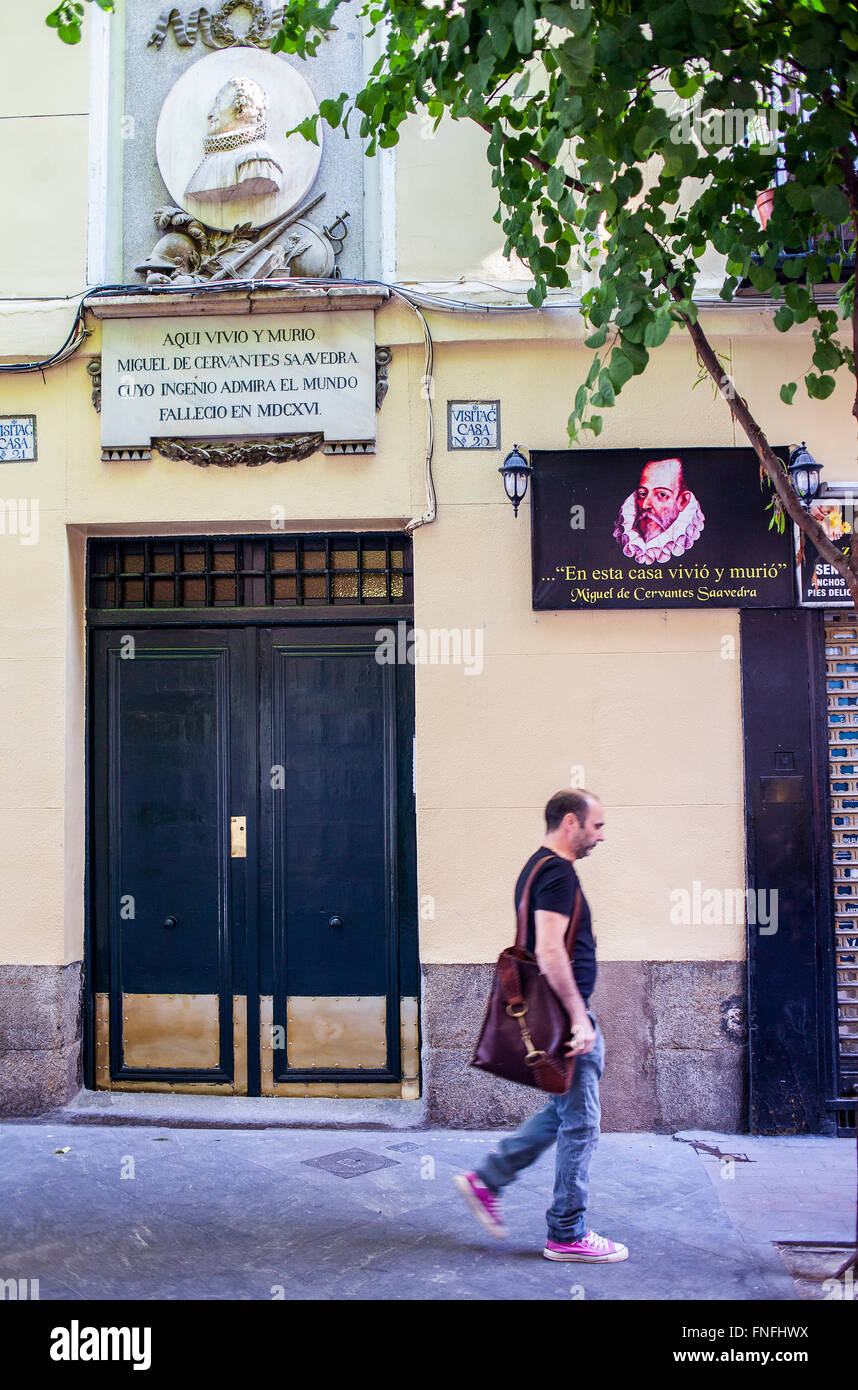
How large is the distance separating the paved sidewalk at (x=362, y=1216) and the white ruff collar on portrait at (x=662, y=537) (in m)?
3.32

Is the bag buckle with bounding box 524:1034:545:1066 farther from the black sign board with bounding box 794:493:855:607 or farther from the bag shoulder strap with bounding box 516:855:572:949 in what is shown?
the black sign board with bounding box 794:493:855:607

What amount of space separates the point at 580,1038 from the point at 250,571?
3783 millimetres

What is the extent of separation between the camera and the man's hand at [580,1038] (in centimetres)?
447

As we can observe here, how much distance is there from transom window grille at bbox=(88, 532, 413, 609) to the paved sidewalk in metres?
3.16

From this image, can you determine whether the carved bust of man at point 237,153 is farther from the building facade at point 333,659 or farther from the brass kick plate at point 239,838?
the brass kick plate at point 239,838

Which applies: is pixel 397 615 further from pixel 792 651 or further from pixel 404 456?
pixel 792 651

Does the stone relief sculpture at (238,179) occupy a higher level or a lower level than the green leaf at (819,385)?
higher

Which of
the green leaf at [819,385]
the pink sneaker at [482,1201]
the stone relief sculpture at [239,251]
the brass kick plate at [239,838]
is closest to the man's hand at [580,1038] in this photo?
the pink sneaker at [482,1201]

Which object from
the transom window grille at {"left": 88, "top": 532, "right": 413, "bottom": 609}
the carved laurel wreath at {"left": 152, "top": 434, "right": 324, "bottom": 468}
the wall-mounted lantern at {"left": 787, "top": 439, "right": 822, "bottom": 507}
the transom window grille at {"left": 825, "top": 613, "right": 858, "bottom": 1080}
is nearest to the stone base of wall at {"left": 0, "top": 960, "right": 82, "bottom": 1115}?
the transom window grille at {"left": 88, "top": 532, "right": 413, "bottom": 609}

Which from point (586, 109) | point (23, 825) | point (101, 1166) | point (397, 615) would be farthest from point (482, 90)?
point (101, 1166)

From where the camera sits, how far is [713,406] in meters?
6.70

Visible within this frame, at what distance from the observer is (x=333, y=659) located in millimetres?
7000

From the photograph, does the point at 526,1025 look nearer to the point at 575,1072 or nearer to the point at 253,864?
the point at 575,1072

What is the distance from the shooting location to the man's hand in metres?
4.47
